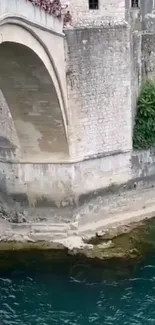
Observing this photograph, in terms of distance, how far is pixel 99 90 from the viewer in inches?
558

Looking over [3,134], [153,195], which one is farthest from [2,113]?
[153,195]

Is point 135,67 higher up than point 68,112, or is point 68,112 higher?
point 135,67

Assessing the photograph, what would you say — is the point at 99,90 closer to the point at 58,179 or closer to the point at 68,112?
the point at 68,112

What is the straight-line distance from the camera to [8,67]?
12484 millimetres

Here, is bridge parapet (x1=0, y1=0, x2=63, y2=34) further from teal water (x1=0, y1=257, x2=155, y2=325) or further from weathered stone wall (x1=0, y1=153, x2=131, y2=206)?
teal water (x1=0, y1=257, x2=155, y2=325)

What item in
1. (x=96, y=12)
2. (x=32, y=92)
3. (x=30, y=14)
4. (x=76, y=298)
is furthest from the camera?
(x=96, y=12)

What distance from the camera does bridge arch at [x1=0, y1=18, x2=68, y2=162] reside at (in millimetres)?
11620

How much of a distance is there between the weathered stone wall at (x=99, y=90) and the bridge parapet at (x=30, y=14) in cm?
59

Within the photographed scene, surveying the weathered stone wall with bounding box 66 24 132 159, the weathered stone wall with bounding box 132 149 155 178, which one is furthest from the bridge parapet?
the weathered stone wall with bounding box 132 149 155 178

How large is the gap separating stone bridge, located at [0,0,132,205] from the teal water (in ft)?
7.46

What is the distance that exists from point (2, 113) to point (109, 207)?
3347 mm

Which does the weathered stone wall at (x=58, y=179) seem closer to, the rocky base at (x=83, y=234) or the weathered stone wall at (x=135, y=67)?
the rocky base at (x=83, y=234)

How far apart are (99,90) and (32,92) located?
1.67 metres

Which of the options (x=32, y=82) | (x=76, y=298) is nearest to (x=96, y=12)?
(x=32, y=82)
